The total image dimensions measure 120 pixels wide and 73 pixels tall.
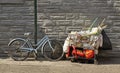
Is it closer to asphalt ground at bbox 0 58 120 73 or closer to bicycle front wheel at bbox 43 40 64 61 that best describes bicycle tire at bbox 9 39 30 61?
asphalt ground at bbox 0 58 120 73

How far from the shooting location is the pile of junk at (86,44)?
1070cm

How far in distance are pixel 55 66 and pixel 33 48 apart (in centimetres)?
110

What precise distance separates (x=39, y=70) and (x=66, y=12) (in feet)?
7.64

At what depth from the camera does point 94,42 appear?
10.7 metres

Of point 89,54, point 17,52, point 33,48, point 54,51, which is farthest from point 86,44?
point 17,52

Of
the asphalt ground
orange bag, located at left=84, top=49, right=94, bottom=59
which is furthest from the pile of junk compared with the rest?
the asphalt ground

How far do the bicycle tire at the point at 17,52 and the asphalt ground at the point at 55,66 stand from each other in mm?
161

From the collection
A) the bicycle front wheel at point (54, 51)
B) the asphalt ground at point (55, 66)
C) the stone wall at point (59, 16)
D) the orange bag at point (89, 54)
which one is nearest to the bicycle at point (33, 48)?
the bicycle front wheel at point (54, 51)

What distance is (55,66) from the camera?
1045 cm

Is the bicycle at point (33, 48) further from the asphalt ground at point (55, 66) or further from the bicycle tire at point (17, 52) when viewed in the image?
the asphalt ground at point (55, 66)

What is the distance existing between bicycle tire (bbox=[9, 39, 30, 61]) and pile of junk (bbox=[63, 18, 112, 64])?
4.31 ft

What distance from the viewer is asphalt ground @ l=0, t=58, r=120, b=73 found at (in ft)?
32.6

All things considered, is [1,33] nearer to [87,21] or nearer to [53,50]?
[53,50]

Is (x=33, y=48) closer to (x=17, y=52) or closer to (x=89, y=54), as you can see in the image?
(x=17, y=52)
